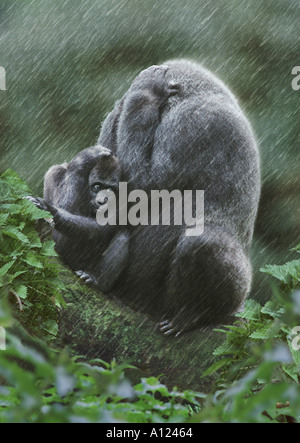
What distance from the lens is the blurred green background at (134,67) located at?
6227mm

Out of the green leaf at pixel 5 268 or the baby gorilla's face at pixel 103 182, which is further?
the baby gorilla's face at pixel 103 182

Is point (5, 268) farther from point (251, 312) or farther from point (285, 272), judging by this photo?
point (285, 272)

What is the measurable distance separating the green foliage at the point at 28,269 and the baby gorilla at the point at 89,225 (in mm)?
157

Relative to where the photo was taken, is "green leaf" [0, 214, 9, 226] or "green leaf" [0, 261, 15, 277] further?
"green leaf" [0, 214, 9, 226]

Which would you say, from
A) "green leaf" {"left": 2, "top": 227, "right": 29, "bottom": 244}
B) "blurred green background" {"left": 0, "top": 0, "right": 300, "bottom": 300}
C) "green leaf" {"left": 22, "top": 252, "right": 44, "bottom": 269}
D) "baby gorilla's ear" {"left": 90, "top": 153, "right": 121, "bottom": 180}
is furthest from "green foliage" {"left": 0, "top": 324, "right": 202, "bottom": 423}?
"blurred green background" {"left": 0, "top": 0, "right": 300, "bottom": 300}

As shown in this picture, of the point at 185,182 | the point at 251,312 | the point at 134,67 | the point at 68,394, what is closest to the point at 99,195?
the point at 185,182

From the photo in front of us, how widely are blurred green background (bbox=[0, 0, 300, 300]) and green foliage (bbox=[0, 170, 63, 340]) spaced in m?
2.42

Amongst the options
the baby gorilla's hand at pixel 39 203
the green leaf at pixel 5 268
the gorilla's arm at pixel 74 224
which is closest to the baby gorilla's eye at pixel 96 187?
the gorilla's arm at pixel 74 224

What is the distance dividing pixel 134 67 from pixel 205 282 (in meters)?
3.33

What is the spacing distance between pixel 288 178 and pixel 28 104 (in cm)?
292

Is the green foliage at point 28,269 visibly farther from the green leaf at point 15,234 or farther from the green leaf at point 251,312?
the green leaf at point 251,312

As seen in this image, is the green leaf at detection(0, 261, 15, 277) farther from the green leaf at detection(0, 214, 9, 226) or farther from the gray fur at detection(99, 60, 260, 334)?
the gray fur at detection(99, 60, 260, 334)

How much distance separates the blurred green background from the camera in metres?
6.23
